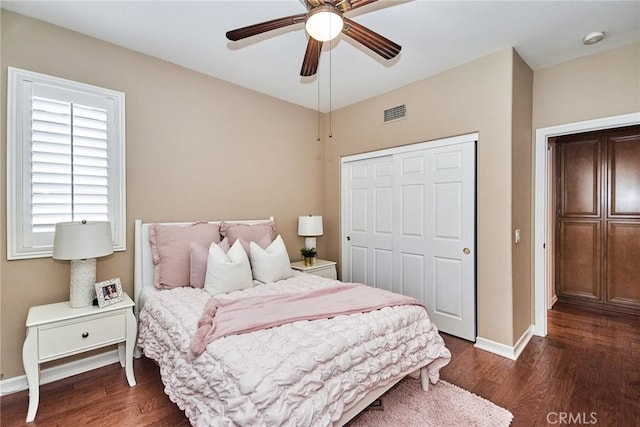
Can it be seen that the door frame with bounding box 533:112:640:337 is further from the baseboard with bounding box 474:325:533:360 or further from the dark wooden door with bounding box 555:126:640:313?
the dark wooden door with bounding box 555:126:640:313

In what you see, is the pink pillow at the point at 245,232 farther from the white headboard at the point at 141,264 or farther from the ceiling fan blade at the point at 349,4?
the ceiling fan blade at the point at 349,4

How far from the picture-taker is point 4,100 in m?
2.12

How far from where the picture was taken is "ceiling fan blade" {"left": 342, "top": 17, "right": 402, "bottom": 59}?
181cm

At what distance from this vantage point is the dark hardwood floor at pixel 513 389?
1.89m

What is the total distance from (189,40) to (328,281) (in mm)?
2407

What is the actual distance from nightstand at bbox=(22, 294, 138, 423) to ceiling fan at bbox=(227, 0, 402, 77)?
6.84ft

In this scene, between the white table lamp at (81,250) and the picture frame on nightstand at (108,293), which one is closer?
the white table lamp at (81,250)

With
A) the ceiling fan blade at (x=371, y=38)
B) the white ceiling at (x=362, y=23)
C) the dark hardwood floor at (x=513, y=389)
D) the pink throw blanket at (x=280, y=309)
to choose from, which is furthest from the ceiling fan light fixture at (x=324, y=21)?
the dark hardwood floor at (x=513, y=389)

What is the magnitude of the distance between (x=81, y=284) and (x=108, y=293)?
184mm

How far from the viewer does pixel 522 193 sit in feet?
9.51

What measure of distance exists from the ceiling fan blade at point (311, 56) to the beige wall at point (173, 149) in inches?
55.2

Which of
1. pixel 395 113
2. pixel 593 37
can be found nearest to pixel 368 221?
pixel 395 113

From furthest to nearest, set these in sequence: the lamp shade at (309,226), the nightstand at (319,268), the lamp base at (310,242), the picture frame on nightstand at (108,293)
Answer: the lamp base at (310,242), the lamp shade at (309,226), the nightstand at (319,268), the picture frame on nightstand at (108,293)

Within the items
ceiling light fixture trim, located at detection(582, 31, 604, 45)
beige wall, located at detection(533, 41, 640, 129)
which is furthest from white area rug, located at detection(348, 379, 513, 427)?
ceiling light fixture trim, located at detection(582, 31, 604, 45)
